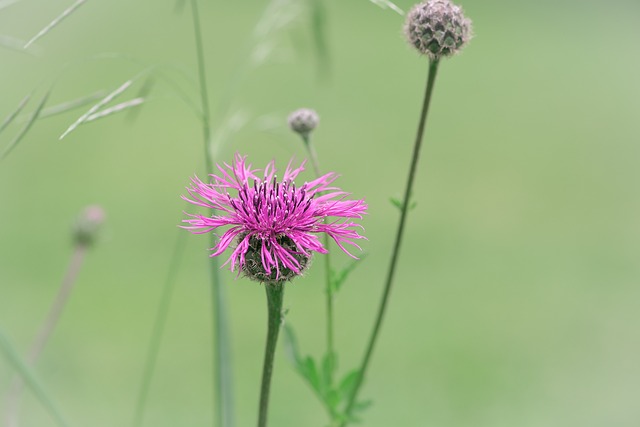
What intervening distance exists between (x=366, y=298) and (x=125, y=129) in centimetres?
74

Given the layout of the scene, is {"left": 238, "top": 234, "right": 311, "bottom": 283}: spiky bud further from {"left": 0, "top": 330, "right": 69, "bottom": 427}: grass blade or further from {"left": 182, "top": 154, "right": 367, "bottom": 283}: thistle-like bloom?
{"left": 0, "top": 330, "right": 69, "bottom": 427}: grass blade

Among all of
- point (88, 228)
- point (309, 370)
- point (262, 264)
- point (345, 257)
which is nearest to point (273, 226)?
point (262, 264)

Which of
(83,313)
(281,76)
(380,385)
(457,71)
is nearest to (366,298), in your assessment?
(380,385)

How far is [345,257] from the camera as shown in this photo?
1373 mm

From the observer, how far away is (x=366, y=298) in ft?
4.39

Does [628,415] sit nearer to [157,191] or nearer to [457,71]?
[157,191]

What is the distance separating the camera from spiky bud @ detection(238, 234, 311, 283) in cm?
40

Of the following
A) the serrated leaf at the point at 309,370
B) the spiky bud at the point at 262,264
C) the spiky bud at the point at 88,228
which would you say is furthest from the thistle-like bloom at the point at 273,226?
the spiky bud at the point at 88,228

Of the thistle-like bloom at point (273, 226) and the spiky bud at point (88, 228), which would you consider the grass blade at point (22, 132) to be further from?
the spiky bud at point (88, 228)

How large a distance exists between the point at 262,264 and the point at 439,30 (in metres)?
0.16

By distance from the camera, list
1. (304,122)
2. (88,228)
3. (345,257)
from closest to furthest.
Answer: (304,122), (88,228), (345,257)

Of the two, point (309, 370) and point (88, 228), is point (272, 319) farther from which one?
point (88, 228)

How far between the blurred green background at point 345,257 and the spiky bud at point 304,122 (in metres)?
0.05

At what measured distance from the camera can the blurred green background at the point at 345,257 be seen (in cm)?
115
